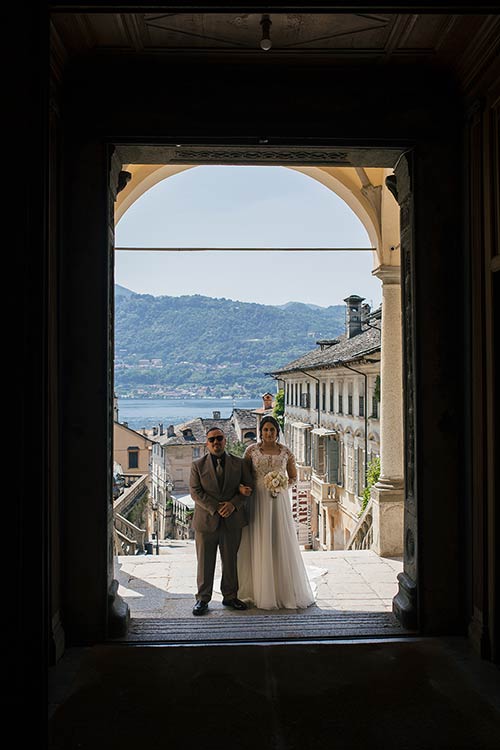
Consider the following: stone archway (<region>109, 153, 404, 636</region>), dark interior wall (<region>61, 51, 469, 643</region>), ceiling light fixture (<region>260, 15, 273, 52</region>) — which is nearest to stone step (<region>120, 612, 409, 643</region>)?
dark interior wall (<region>61, 51, 469, 643</region>)

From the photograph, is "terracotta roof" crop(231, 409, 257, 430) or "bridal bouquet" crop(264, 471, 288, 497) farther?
"terracotta roof" crop(231, 409, 257, 430)

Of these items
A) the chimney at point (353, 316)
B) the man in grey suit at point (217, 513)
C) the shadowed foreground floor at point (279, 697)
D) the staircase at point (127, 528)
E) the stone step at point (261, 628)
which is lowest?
the staircase at point (127, 528)

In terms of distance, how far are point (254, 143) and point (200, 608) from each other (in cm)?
404

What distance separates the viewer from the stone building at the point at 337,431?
873 inches

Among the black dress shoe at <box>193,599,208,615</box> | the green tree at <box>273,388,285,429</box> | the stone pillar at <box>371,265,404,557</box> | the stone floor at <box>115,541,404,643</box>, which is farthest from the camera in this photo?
the green tree at <box>273,388,285,429</box>

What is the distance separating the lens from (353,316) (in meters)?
25.2

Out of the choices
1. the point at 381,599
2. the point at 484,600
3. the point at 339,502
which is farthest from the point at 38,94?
the point at 339,502

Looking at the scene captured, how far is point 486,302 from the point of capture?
4355 millimetres

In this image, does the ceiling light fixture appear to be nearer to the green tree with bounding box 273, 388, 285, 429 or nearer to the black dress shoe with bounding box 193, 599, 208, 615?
the black dress shoe with bounding box 193, 599, 208, 615

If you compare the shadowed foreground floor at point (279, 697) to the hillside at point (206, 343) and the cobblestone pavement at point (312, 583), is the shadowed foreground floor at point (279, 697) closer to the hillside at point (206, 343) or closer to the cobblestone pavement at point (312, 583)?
the cobblestone pavement at point (312, 583)

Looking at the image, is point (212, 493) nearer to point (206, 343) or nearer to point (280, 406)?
point (280, 406)

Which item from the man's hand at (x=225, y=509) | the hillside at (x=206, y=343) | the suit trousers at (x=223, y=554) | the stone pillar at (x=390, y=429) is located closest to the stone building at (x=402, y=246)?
the suit trousers at (x=223, y=554)

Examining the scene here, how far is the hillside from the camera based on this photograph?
92.4 meters

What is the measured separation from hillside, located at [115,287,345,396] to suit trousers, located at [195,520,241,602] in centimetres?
7994
